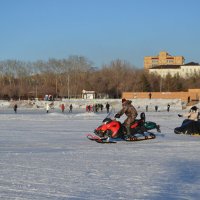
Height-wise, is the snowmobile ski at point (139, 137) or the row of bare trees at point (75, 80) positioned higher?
the row of bare trees at point (75, 80)

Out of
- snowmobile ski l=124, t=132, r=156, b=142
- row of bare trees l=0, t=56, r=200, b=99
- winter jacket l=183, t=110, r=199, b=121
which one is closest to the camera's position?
snowmobile ski l=124, t=132, r=156, b=142

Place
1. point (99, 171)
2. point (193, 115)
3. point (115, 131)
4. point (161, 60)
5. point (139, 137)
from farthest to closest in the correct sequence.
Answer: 1. point (161, 60)
2. point (193, 115)
3. point (139, 137)
4. point (115, 131)
5. point (99, 171)

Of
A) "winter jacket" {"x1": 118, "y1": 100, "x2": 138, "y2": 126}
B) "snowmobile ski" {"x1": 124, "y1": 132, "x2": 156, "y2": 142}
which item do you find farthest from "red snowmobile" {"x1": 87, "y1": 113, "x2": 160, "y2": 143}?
"winter jacket" {"x1": 118, "y1": 100, "x2": 138, "y2": 126}

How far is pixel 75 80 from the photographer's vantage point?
104562mm

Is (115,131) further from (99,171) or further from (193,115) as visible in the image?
(99,171)

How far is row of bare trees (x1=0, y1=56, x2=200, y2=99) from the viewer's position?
94.7 meters

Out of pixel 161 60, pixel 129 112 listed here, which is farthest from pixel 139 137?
pixel 161 60

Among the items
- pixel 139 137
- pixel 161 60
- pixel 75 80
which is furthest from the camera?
pixel 161 60

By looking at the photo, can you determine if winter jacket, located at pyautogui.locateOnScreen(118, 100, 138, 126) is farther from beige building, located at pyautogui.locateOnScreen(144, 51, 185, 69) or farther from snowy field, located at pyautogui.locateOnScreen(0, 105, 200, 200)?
beige building, located at pyautogui.locateOnScreen(144, 51, 185, 69)

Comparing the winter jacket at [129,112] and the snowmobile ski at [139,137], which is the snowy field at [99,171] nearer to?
the snowmobile ski at [139,137]

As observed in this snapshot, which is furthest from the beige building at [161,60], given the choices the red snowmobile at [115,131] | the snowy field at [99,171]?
the snowy field at [99,171]

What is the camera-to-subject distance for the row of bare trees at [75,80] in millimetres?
94688

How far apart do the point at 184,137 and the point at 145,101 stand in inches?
2112

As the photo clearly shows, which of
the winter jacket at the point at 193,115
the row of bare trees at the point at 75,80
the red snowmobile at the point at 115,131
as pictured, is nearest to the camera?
the red snowmobile at the point at 115,131
